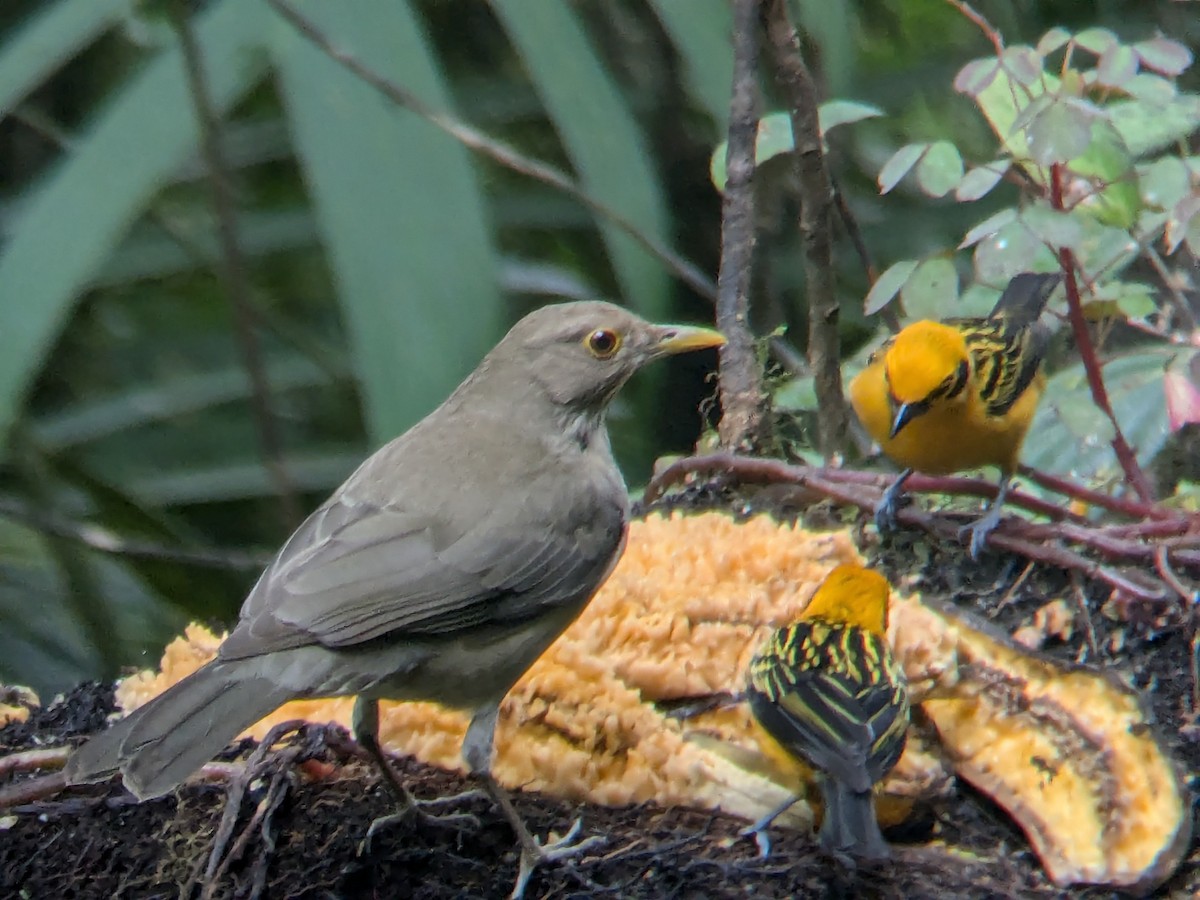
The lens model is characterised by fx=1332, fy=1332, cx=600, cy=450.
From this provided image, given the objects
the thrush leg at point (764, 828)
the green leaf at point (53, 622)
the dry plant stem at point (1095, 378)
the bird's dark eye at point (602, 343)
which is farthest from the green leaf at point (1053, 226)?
the green leaf at point (53, 622)

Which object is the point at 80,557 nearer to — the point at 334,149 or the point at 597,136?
the point at 334,149

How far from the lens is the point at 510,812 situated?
7.74 feet

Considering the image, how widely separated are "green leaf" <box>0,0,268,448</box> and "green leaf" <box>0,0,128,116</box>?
198 millimetres

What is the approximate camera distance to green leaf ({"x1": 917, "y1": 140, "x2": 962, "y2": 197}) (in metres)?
3.20

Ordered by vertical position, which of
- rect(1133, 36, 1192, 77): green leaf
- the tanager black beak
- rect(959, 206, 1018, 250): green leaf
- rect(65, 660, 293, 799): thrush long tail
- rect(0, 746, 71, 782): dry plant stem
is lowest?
the tanager black beak

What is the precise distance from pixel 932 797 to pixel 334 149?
2.24m

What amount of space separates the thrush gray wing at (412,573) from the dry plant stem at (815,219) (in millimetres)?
1369

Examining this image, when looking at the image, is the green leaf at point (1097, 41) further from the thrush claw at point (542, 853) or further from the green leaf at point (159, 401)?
the green leaf at point (159, 401)

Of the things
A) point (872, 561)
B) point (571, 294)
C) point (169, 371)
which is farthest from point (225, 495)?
point (872, 561)

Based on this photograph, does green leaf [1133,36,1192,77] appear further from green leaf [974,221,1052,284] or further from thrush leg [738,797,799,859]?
thrush leg [738,797,799,859]

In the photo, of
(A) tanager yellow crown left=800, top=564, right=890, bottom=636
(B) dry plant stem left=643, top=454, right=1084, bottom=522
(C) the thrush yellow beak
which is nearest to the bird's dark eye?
(C) the thrush yellow beak

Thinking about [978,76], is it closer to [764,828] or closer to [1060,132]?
[1060,132]

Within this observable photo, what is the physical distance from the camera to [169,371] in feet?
18.1

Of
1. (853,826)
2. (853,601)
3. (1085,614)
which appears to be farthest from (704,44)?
(853,826)
